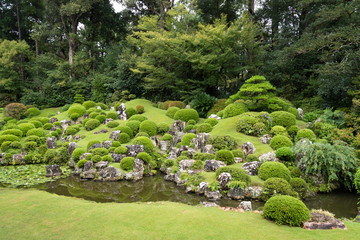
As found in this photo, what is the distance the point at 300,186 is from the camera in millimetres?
8961

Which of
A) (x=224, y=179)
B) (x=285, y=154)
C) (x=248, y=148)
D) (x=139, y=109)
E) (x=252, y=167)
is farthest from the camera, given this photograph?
(x=139, y=109)

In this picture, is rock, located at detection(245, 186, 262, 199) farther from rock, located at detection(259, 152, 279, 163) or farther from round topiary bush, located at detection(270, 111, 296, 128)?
round topiary bush, located at detection(270, 111, 296, 128)

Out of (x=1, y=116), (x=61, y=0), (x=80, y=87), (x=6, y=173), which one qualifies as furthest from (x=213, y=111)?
(x=61, y=0)

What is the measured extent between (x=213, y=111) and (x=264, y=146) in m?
6.68

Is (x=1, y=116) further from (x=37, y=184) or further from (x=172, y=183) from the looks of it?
(x=172, y=183)

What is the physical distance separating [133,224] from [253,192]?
208 inches

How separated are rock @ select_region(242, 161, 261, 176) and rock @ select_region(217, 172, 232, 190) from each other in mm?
1306

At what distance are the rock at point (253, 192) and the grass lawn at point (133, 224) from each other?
268cm

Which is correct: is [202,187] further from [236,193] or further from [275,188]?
[275,188]

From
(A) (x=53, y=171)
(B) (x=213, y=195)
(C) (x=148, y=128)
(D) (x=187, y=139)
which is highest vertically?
(C) (x=148, y=128)

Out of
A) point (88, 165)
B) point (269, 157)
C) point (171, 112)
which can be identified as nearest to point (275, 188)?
point (269, 157)

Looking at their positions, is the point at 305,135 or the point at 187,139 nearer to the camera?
the point at 305,135

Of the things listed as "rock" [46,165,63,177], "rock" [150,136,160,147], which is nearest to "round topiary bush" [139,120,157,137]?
"rock" [150,136,160,147]

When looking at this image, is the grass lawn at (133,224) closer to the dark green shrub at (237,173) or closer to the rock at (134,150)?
the dark green shrub at (237,173)
